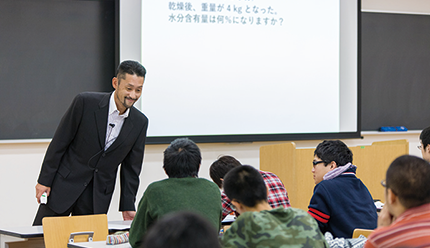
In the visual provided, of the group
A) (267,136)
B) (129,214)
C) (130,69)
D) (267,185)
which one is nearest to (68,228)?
(129,214)

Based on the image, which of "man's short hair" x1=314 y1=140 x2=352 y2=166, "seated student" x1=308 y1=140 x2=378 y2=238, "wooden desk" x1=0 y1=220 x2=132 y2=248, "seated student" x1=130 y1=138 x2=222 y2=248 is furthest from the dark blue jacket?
"wooden desk" x1=0 y1=220 x2=132 y2=248

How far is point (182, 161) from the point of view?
6.63ft

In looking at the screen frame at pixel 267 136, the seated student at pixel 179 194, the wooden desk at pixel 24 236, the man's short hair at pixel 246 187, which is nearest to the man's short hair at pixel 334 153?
the seated student at pixel 179 194

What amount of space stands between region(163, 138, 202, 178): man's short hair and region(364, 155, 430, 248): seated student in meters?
0.88

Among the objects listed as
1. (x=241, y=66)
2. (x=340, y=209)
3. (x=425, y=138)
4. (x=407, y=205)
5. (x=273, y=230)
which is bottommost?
(x=340, y=209)

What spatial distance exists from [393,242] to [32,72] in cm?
375

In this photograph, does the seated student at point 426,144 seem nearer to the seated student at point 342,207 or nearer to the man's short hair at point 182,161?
the seated student at point 342,207

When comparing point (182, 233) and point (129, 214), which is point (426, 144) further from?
point (182, 233)

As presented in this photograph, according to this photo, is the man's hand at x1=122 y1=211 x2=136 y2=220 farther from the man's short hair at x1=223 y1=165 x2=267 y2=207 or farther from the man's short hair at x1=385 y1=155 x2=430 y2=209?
the man's short hair at x1=385 y1=155 x2=430 y2=209

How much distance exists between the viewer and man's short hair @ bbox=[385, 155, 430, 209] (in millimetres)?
1352

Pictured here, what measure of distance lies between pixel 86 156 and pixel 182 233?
2.23 meters

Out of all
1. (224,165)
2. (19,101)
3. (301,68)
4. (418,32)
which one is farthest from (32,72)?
(418,32)

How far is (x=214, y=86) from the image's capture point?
4.71m

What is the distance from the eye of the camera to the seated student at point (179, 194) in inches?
75.7
